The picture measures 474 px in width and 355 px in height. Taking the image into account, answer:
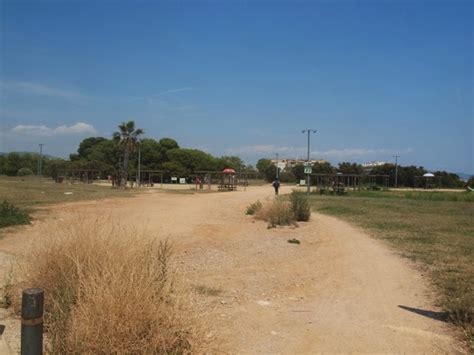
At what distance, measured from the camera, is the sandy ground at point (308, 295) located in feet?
16.4

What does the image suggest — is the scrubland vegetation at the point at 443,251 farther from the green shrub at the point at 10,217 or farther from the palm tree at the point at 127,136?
the palm tree at the point at 127,136

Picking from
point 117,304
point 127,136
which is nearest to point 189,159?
point 127,136

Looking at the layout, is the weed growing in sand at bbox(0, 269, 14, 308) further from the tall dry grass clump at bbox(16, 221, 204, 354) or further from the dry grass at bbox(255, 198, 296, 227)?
the dry grass at bbox(255, 198, 296, 227)

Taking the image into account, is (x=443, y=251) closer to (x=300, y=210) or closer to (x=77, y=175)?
(x=300, y=210)

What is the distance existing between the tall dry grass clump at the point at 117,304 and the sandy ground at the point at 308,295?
1.71 feet

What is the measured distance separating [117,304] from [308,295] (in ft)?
13.0

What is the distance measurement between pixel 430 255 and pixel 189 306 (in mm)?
8130

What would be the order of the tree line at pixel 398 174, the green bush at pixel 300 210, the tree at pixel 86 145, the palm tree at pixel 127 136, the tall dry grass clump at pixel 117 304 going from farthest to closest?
the tree at pixel 86 145
the tree line at pixel 398 174
the palm tree at pixel 127 136
the green bush at pixel 300 210
the tall dry grass clump at pixel 117 304

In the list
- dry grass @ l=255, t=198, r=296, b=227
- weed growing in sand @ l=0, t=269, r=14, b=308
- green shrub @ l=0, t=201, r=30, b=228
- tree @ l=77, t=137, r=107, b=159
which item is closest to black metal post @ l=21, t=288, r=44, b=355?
weed growing in sand @ l=0, t=269, r=14, b=308

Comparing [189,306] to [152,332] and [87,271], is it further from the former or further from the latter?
[87,271]

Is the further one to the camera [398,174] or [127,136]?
[398,174]

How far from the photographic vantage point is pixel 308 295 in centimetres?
714

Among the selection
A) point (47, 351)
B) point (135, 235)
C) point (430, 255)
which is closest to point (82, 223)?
point (135, 235)

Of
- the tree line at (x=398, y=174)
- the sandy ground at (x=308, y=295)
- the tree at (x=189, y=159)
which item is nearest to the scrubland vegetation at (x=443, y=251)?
the sandy ground at (x=308, y=295)
